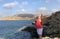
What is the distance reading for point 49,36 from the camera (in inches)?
790

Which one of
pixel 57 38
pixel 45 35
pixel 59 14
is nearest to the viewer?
pixel 57 38

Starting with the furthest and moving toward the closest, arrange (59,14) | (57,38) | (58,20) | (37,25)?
(59,14), (58,20), (57,38), (37,25)

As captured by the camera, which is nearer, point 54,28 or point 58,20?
point 54,28

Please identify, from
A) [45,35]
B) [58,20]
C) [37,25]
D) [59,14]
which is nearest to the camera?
[37,25]

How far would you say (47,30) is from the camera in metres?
20.8

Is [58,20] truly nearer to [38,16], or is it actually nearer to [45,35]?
[45,35]

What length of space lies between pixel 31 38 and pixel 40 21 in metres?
6.30

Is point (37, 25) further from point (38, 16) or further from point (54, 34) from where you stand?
point (54, 34)

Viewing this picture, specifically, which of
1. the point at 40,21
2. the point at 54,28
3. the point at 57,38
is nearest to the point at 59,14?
the point at 54,28

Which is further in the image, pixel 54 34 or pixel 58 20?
pixel 58 20

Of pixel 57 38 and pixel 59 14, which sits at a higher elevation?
pixel 59 14

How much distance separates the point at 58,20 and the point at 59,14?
1.93 metres

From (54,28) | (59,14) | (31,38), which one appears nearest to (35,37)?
(31,38)

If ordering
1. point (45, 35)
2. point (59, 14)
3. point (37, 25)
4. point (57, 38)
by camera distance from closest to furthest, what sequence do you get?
point (37, 25), point (57, 38), point (45, 35), point (59, 14)
